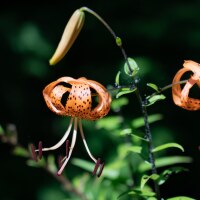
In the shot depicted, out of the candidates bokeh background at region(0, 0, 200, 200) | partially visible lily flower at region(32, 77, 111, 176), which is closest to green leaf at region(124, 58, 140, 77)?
partially visible lily flower at region(32, 77, 111, 176)

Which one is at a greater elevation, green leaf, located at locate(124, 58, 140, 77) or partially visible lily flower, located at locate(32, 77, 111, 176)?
green leaf, located at locate(124, 58, 140, 77)

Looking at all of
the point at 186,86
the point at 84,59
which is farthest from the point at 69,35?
the point at 84,59

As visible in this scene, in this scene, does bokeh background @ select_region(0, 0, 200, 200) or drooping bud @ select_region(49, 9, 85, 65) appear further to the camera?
bokeh background @ select_region(0, 0, 200, 200)

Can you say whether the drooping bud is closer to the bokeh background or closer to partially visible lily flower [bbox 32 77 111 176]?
Result: partially visible lily flower [bbox 32 77 111 176]

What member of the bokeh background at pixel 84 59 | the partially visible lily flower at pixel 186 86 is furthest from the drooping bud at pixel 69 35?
the bokeh background at pixel 84 59

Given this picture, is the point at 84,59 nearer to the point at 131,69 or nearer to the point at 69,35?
the point at 69,35

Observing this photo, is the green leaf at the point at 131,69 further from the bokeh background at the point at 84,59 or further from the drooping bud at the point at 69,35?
the bokeh background at the point at 84,59

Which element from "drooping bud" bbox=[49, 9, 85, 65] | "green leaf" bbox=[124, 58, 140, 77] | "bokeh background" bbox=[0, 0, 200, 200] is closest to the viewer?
"green leaf" bbox=[124, 58, 140, 77]

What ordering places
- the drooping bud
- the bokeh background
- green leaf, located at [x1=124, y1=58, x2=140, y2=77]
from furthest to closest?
1. the bokeh background
2. the drooping bud
3. green leaf, located at [x1=124, y1=58, x2=140, y2=77]
